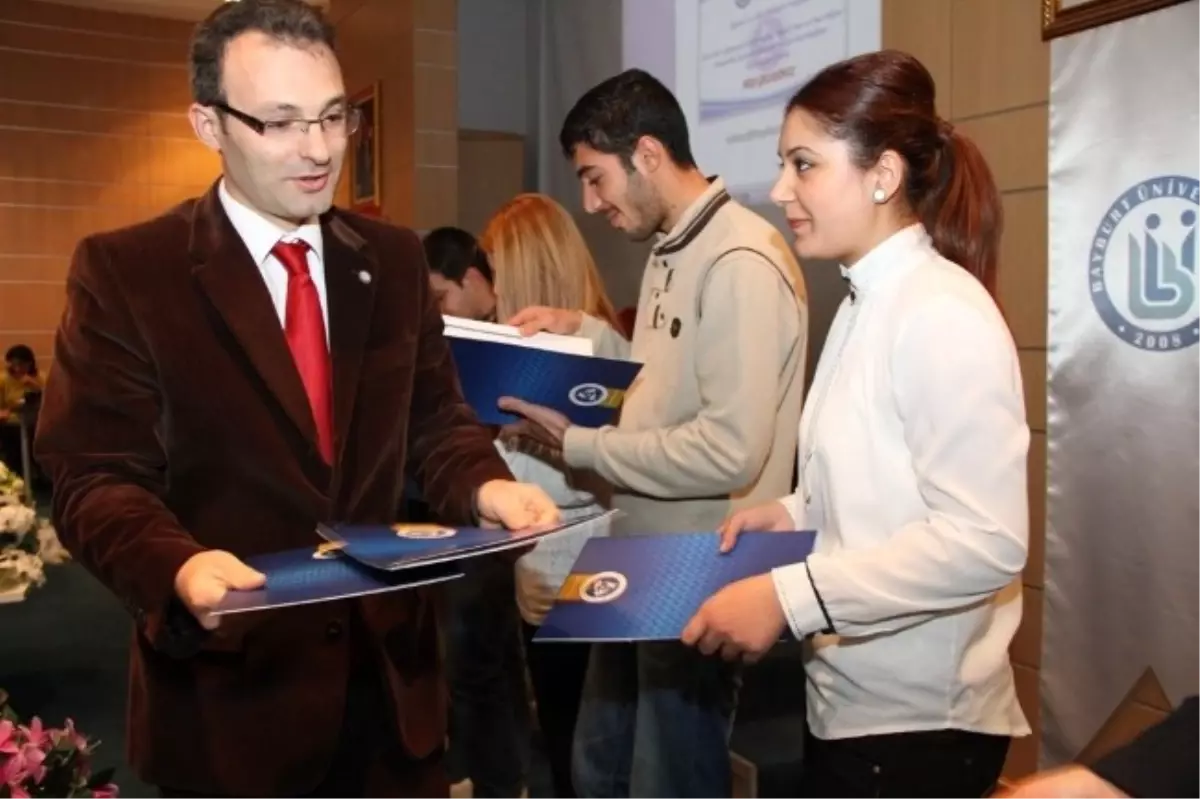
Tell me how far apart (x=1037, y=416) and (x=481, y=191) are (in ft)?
13.4

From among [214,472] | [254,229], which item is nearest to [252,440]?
[214,472]

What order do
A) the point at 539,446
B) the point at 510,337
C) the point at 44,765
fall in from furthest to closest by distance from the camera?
the point at 539,446, the point at 510,337, the point at 44,765

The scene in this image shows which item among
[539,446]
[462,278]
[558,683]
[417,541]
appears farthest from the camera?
[462,278]

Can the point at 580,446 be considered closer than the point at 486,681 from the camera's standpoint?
Yes

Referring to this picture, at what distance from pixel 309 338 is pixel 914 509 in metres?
0.73

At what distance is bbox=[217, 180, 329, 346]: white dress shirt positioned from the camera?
4.52 feet

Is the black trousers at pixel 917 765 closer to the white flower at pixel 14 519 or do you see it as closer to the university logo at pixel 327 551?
the university logo at pixel 327 551

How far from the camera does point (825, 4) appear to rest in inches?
124

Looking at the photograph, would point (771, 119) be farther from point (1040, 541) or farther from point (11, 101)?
point (11, 101)

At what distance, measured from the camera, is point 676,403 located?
82.6 inches

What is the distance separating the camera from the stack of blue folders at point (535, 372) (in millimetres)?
2061

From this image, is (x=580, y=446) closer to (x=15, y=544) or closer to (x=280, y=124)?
(x=280, y=124)

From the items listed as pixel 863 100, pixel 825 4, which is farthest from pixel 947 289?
pixel 825 4

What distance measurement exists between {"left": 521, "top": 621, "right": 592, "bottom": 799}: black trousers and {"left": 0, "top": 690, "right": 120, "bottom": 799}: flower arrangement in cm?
122
